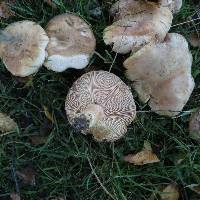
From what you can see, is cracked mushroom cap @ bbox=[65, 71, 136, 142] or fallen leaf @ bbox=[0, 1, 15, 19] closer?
cracked mushroom cap @ bbox=[65, 71, 136, 142]

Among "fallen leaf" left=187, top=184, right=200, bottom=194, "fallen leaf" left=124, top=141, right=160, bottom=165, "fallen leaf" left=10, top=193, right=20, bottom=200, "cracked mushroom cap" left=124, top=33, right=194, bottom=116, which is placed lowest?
"fallen leaf" left=10, top=193, right=20, bottom=200

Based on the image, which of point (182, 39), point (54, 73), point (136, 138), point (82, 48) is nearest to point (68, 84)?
point (54, 73)

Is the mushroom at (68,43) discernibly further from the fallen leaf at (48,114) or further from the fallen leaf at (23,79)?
the fallen leaf at (48,114)

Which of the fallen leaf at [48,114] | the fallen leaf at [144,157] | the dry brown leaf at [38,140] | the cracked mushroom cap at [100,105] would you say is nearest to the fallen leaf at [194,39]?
the cracked mushroom cap at [100,105]

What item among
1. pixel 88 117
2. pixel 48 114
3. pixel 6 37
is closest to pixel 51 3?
pixel 6 37

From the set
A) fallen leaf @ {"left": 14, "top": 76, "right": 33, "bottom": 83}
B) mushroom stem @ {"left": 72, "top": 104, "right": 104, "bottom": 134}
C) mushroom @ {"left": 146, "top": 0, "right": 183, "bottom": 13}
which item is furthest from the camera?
fallen leaf @ {"left": 14, "top": 76, "right": 33, "bottom": 83}

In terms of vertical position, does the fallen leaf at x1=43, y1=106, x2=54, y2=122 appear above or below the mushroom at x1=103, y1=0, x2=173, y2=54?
below

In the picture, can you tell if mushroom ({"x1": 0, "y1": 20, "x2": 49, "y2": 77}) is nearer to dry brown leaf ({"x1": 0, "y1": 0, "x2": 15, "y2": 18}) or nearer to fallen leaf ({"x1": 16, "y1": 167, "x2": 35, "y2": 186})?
dry brown leaf ({"x1": 0, "y1": 0, "x2": 15, "y2": 18})

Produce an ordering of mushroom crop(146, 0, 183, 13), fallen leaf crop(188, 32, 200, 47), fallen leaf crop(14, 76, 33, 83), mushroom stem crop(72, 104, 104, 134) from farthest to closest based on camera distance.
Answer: fallen leaf crop(188, 32, 200, 47), fallen leaf crop(14, 76, 33, 83), mushroom crop(146, 0, 183, 13), mushroom stem crop(72, 104, 104, 134)

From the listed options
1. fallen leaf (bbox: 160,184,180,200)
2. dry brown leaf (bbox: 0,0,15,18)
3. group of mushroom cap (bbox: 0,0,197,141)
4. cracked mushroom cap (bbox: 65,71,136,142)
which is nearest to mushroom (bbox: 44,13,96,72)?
group of mushroom cap (bbox: 0,0,197,141)
